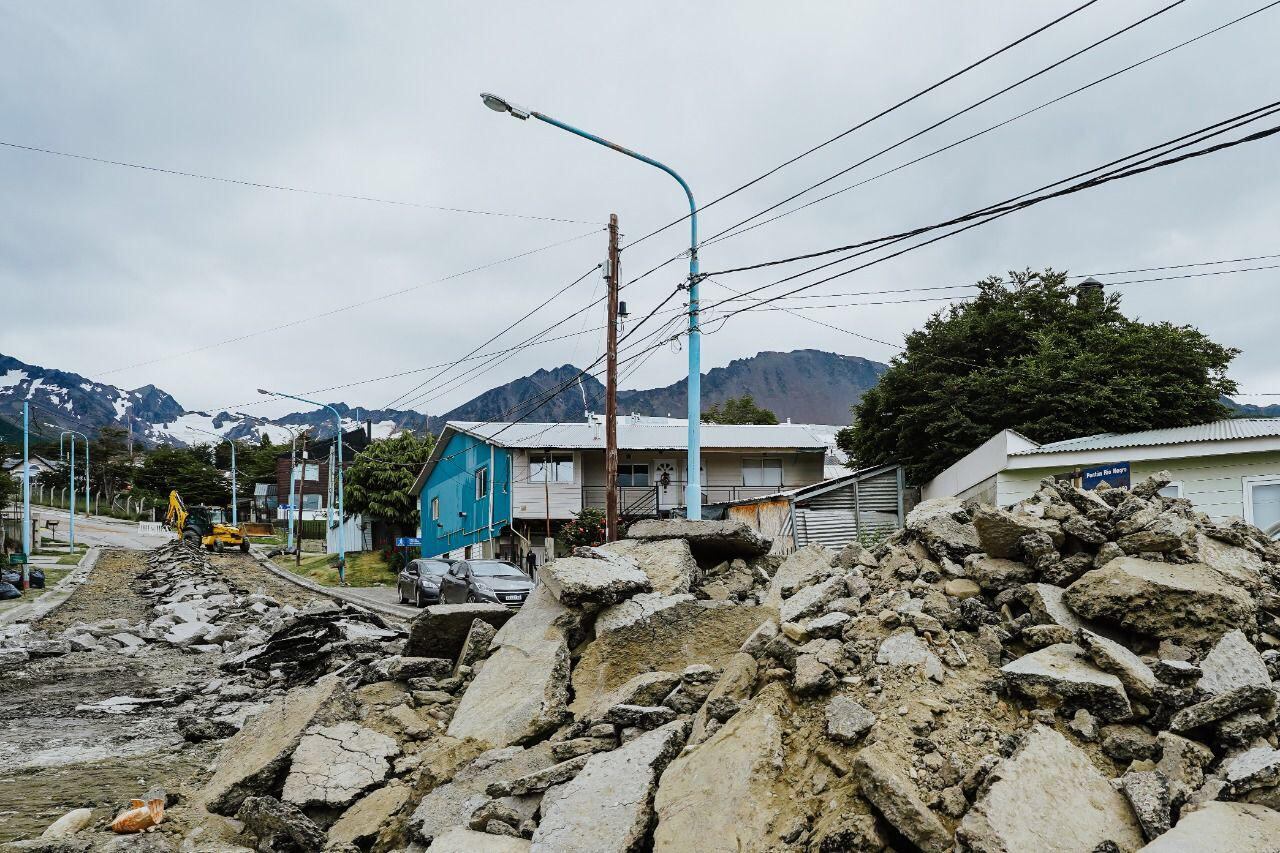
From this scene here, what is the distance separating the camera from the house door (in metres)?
36.0

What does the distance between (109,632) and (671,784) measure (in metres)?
19.8

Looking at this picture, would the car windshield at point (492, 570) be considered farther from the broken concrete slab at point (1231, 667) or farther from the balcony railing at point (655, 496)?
the broken concrete slab at point (1231, 667)

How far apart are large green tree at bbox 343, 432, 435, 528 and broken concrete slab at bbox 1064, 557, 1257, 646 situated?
47253mm

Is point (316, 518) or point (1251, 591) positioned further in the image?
point (316, 518)

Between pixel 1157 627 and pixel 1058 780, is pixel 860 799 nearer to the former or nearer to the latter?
pixel 1058 780

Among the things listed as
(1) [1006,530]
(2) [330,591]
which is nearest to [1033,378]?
(1) [1006,530]

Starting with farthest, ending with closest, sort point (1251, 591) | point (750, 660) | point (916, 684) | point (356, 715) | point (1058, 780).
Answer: point (356, 715), point (750, 660), point (1251, 591), point (916, 684), point (1058, 780)

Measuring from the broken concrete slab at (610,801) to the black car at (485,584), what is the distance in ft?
44.1

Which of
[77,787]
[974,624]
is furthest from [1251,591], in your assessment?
[77,787]

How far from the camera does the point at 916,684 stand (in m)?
4.95

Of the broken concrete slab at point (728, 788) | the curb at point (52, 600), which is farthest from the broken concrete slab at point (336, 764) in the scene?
the curb at point (52, 600)

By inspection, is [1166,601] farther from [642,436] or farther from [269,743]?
[642,436]

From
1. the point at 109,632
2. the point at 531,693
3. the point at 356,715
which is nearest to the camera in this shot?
the point at 531,693

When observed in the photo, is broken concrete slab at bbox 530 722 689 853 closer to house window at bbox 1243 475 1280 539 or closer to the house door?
house window at bbox 1243 475 1280 539
